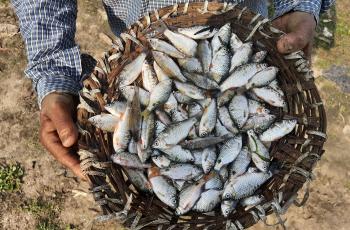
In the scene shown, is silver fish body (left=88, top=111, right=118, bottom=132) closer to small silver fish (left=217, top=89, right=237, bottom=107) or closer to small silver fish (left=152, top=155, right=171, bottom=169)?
small silver fish (left=152, top=155, right=171, bottom=169)

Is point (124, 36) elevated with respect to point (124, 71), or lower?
elevated

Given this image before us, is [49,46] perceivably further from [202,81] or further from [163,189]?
[163,189]

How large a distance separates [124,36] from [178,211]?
930 mm

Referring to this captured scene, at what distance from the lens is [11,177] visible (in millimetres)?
3420

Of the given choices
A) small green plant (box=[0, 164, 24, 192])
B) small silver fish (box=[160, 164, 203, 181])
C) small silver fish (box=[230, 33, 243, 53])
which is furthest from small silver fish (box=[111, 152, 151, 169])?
small green plant (box=[0, 164, 24, 192])

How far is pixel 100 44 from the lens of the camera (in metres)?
4.12

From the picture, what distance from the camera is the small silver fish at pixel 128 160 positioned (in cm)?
213

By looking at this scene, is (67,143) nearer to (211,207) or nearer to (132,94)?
(132,94)

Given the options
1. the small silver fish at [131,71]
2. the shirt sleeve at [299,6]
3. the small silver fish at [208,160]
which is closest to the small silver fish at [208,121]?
the small silver fish at [208,160]

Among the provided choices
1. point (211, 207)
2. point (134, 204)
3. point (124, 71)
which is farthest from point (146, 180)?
point (124, 71)

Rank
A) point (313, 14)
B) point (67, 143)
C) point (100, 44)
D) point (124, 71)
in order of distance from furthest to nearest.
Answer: point (100, 44) → point (313, 14) → point (124, 71) → point (67, 143)

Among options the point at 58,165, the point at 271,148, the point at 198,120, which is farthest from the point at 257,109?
the point at 58,165

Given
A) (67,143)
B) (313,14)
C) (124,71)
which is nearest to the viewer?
(67,143)

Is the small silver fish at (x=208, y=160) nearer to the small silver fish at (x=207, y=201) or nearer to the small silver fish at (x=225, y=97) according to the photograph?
the small silver fish at (x=207, y=201)
